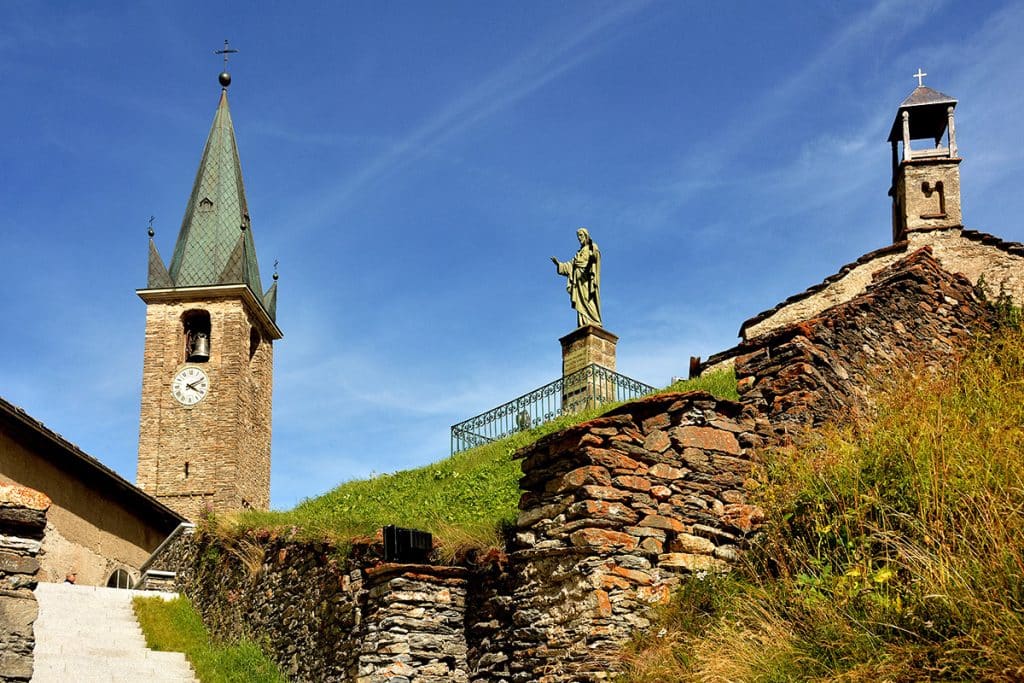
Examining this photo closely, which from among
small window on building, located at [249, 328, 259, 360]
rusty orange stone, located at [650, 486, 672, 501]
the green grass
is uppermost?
small window on building, located at [249, 328, 259, 360]

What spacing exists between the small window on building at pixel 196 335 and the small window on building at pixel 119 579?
19.0 metres

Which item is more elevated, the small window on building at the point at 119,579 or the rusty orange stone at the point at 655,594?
the rusty orange stone at the point at 655,594

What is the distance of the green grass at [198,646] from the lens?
14.0 metres

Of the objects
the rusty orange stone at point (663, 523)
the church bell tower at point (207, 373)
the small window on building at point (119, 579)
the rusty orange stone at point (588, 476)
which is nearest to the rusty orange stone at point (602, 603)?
the rusty orange stone at point (663, 523)

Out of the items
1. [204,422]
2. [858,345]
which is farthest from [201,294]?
[858,345]

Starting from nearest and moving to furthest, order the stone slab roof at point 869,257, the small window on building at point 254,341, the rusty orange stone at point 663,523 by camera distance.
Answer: the rusty orange stone at point 663,523, the stone slab roof at point 869,257, the small window on building at point 254,341

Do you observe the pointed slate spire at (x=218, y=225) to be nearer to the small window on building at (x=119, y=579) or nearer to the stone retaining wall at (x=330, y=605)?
the small window on building at (x=119, y=579)

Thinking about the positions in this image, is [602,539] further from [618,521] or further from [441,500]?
[441,500]

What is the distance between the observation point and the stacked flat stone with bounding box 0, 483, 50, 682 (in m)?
6.48

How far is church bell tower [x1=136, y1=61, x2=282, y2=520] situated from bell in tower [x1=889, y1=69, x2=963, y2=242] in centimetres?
2651

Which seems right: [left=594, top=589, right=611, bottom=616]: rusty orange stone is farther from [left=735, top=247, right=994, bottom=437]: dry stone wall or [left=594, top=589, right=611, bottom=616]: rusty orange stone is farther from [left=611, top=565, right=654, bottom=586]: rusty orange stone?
[left=735, top=247, right=994, bottom=437]: dry stone wall

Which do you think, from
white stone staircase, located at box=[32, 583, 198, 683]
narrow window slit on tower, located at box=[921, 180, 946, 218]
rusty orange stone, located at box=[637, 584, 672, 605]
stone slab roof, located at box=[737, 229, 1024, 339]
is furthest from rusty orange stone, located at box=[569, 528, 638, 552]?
narrow window slit on tower, located at box=[921, 180, 946, 218]

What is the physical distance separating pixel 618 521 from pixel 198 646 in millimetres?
9739

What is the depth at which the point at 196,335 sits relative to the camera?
43781 millimetres
